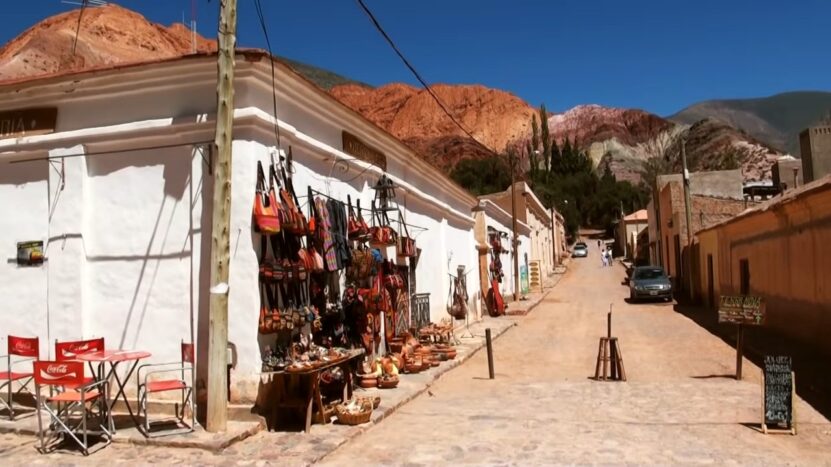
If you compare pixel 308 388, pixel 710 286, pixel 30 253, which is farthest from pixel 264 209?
pixel 710 286

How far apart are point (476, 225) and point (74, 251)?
1709 cm

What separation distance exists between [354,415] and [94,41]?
74.3 meters

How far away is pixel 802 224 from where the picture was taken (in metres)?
13.2

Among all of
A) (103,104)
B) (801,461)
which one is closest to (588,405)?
(801,461)

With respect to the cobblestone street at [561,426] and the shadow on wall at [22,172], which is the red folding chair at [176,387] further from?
the shadow on wall at [22,172]

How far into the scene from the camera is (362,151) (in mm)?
11516

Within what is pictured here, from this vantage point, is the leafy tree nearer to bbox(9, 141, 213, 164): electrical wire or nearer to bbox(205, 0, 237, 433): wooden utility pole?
bbox(9, 141, 213, 164): electrical wire

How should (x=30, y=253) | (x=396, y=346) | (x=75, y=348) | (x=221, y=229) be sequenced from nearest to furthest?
(x=221, y=229) → (x=75, y=348) → (x=30, y=253) → (x=396, y=346)

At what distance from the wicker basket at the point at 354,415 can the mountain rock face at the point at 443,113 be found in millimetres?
104019

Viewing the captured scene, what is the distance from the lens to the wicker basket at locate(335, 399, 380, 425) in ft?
25.9

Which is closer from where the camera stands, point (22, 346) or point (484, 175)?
point (22, 346)

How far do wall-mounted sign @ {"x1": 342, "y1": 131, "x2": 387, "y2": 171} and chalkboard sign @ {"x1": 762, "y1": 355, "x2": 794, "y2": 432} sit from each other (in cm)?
674

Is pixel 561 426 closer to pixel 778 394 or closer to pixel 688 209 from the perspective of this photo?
pixel 778 394

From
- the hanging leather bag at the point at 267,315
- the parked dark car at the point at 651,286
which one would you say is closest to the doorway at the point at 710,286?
the parked dark car at the point at 651,286
